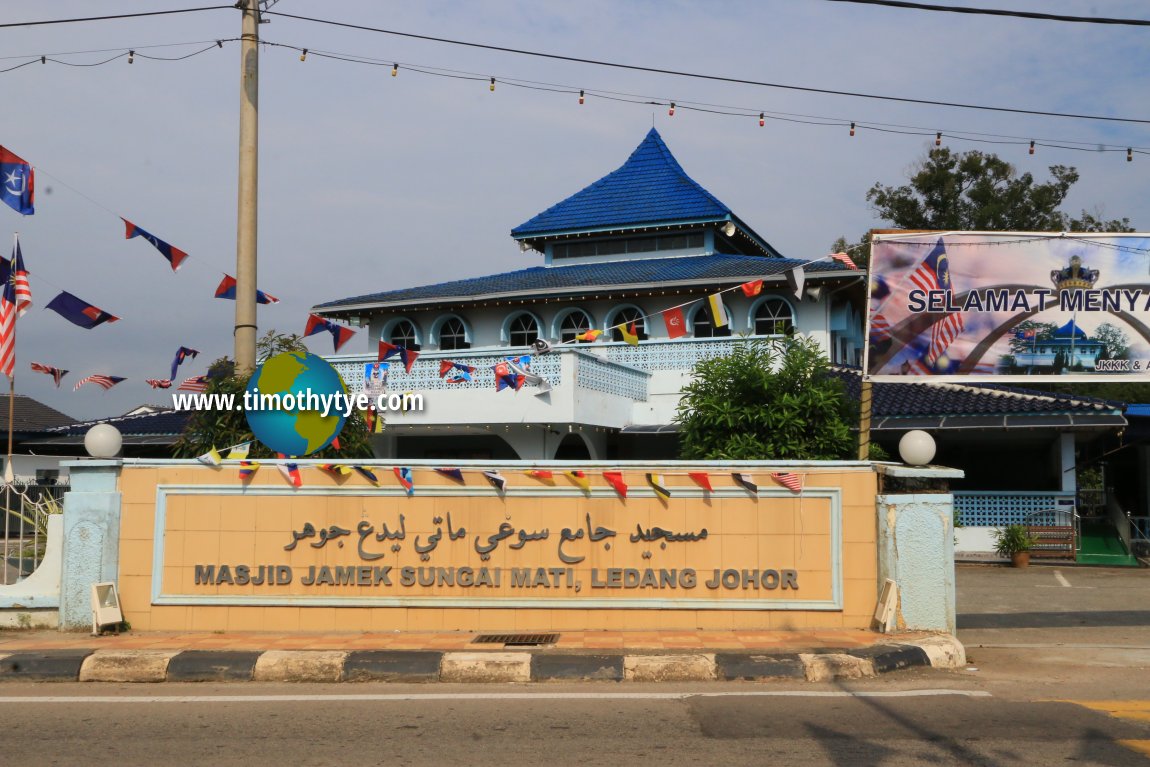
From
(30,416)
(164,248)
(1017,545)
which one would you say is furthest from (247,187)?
(30,416)

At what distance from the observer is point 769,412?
16.5 meters

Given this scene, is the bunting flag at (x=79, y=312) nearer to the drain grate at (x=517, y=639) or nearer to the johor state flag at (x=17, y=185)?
the johor state flag at (x=17, y=185)

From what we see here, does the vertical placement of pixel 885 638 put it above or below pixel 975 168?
below

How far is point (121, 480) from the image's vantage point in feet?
37.0

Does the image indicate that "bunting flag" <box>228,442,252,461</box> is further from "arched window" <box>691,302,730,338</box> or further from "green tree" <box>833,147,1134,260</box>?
"green tree" <box>833,147,1134,260</box>

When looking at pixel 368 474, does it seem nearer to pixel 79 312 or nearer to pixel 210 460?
pixel 210 460

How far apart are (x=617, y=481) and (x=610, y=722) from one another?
394 centimetres

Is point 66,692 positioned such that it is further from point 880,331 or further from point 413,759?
point 880,331

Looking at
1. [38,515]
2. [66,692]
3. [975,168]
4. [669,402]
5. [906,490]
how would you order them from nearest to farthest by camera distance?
[66,692] → [906,490] → [38,515] → [669,402] → [975,168]

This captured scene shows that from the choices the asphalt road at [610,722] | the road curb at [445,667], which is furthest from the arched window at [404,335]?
the asphalt road at [610,722]

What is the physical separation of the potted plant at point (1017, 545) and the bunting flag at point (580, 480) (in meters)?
12.6

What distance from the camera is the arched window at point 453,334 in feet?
85.9

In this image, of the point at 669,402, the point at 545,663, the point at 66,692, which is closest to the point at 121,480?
the point at 66,692

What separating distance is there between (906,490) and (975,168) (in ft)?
117
